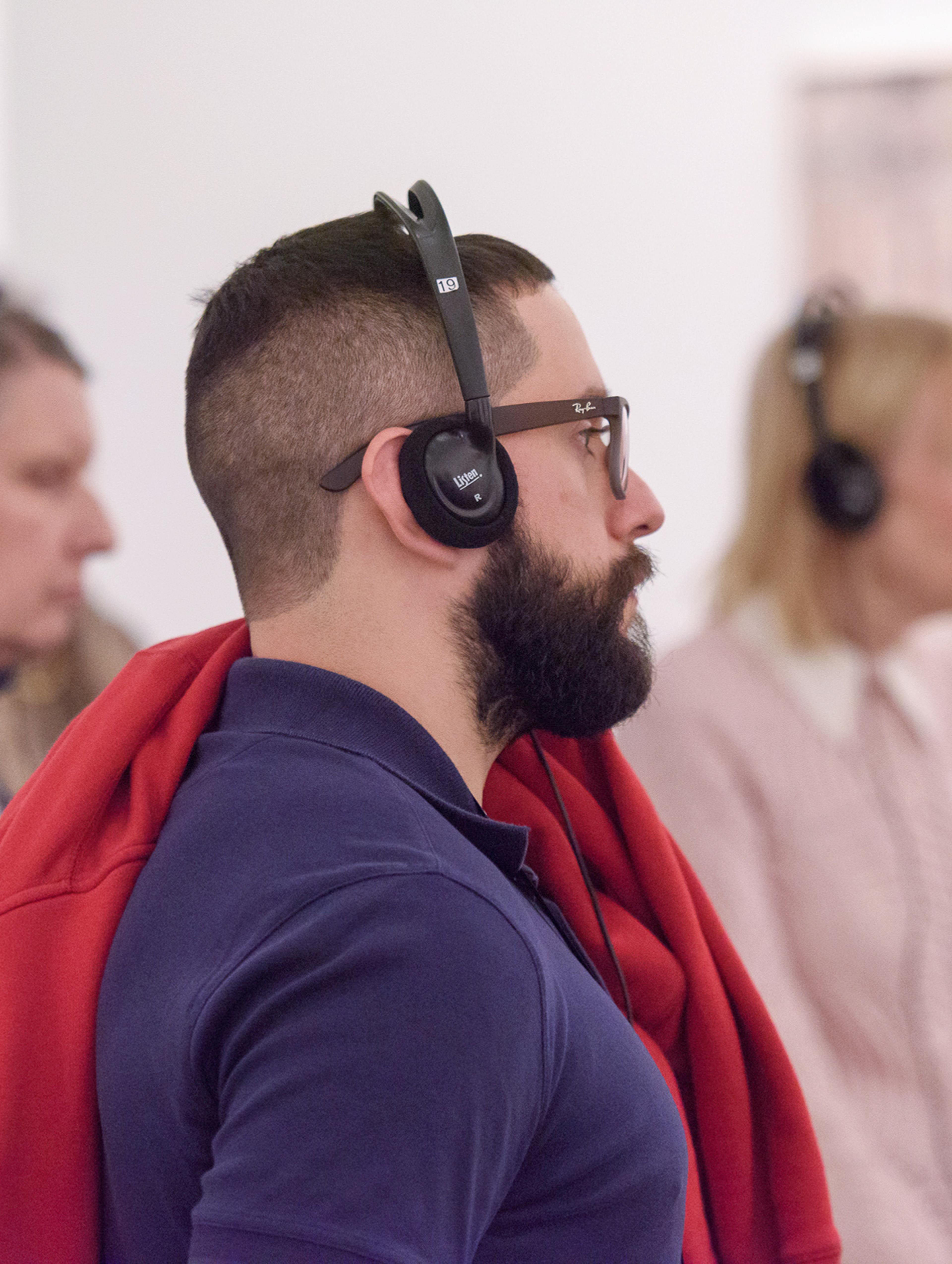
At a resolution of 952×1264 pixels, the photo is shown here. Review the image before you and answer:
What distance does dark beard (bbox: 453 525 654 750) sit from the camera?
0.77 metres

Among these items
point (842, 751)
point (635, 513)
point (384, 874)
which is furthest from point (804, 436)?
point (384, 874)

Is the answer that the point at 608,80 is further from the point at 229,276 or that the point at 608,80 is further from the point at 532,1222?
the point at 532,1222

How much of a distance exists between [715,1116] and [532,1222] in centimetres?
29

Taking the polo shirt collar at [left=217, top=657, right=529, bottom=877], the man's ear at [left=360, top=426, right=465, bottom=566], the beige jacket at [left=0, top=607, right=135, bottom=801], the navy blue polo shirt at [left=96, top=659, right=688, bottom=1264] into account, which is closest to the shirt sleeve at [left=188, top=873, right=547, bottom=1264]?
the navy blue polo shirt at [left=96, top=659, right=688, bottom=1264]

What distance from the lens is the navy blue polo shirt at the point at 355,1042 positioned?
522 millimetres

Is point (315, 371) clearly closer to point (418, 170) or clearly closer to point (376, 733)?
point (376, 733)

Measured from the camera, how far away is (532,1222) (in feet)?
2.05

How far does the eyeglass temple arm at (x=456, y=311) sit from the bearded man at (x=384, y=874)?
12mm

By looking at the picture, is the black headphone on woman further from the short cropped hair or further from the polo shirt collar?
the polo shirt collar

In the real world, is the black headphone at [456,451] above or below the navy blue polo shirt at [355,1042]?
above

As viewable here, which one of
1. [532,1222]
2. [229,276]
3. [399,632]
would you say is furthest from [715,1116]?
[229,276]

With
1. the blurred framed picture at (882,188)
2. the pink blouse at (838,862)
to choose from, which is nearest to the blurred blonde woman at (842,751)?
the pink blouse at (838,862)

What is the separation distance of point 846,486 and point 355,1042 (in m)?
1.17

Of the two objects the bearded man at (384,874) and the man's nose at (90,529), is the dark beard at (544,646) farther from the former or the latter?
the man's nose at (90,529)
